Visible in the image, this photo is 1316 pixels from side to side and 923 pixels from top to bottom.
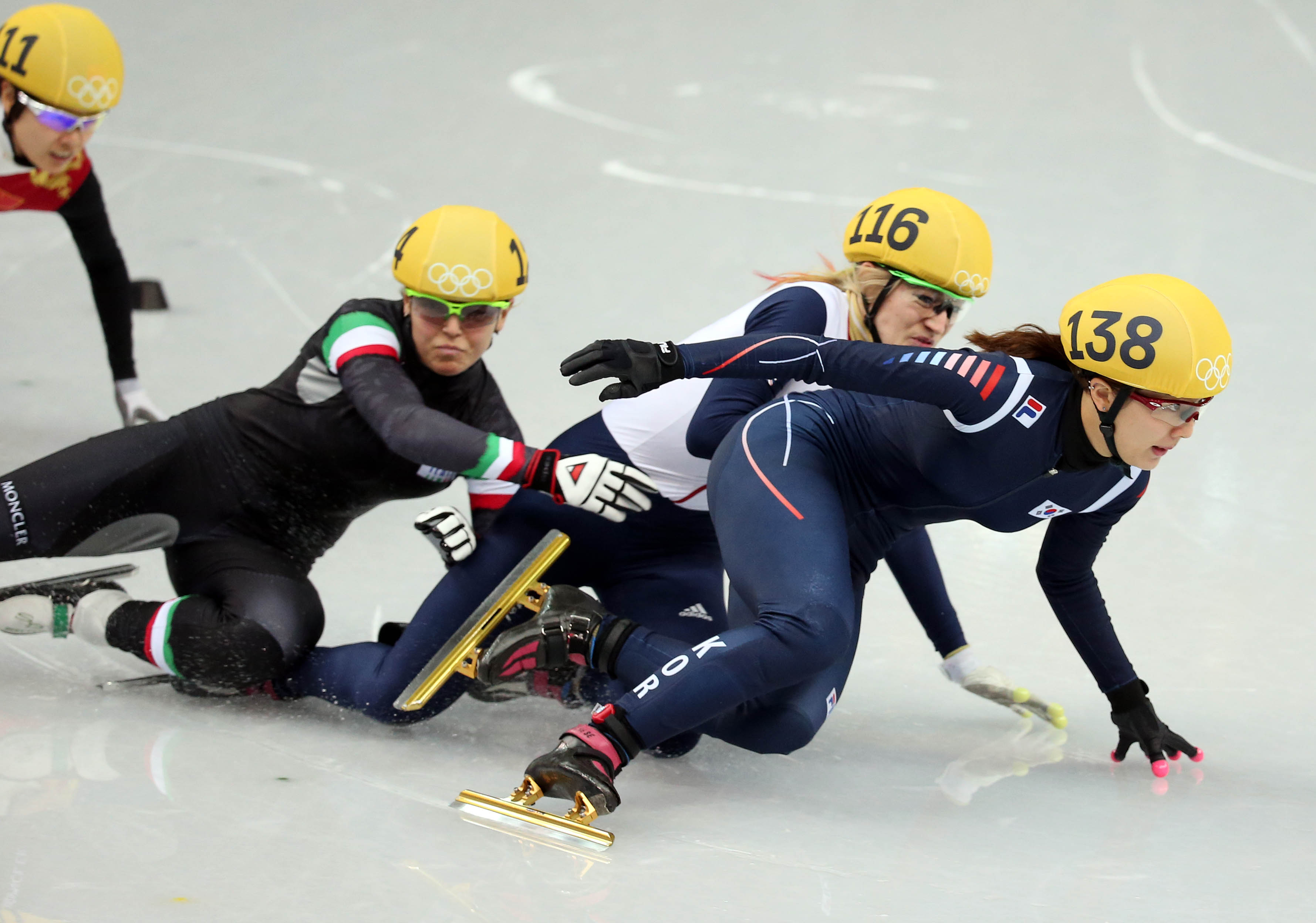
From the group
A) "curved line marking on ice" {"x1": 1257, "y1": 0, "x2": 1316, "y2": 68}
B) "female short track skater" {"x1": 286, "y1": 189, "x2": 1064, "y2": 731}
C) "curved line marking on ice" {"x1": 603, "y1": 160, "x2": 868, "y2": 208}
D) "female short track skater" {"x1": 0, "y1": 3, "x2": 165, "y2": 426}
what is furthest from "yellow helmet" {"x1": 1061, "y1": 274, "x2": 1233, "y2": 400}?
"curved line marking on ice" {"x1": 1257, "y1": 0, "x2": 1316, "y2": 68}

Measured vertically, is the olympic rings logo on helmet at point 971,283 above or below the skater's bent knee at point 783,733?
above

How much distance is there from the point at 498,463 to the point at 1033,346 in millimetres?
1164

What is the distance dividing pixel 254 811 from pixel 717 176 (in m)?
5.50

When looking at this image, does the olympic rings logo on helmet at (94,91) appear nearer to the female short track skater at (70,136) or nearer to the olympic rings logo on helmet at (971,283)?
the female short track skater at (70,136)

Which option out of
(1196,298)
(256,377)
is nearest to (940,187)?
(256,377)

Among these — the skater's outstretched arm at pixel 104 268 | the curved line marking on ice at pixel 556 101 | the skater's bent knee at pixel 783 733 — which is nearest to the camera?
the skater's bent knee at pixel 783 733

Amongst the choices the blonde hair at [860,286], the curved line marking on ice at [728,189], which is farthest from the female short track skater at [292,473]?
the curved line marking on ice at [728,189]

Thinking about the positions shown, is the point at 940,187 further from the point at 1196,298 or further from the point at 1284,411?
the point at 1196,298

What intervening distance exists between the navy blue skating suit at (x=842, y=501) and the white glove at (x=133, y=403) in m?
2.44

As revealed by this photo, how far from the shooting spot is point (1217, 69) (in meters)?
8.21

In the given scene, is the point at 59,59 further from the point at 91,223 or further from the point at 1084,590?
the point at 1084,590

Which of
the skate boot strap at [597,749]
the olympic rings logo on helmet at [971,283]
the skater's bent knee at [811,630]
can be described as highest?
the olympic rings logo on helmet at [971,283]

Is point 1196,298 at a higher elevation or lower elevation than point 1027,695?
higher

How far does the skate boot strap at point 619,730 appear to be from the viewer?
2650 millimetres
